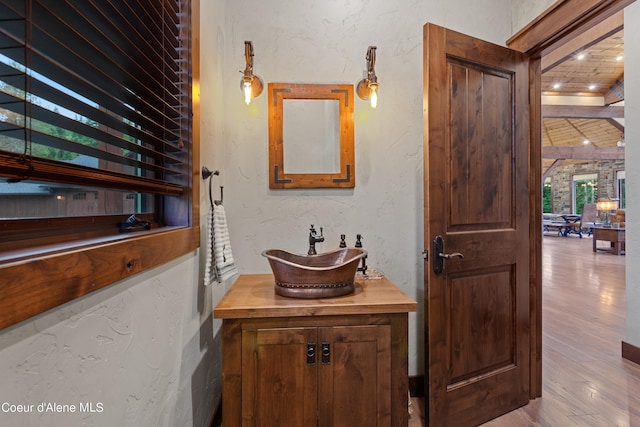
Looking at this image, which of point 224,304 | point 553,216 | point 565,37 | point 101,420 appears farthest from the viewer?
point 553,216

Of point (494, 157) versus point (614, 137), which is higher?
point (614, 137)

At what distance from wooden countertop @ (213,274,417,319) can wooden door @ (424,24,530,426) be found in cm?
34

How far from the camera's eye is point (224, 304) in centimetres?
128

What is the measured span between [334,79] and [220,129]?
0.78m

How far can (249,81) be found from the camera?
1.77 meters

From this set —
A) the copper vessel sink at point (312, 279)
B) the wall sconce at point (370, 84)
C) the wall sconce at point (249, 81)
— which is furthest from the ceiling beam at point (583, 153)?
the copper vessel sink at point (312, 279)

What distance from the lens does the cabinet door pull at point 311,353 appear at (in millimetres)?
1261

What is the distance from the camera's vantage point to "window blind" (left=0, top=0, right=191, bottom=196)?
56cm

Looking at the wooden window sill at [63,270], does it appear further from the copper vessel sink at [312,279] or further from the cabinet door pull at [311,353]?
the cabinet door pull at [311,353]

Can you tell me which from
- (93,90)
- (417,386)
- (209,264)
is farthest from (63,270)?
(417,386)

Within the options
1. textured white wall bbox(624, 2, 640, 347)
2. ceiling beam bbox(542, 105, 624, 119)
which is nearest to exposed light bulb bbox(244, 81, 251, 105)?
textured white wall bbox(624, 2, 640, 347)

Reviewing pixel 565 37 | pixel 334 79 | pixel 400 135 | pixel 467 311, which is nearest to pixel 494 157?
pixel 400 135

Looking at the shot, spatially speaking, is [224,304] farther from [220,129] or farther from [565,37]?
[565,37]

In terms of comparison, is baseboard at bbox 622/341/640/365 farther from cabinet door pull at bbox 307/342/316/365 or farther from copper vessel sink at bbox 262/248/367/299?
cabinet door pull at bbox 307/342/316/365
